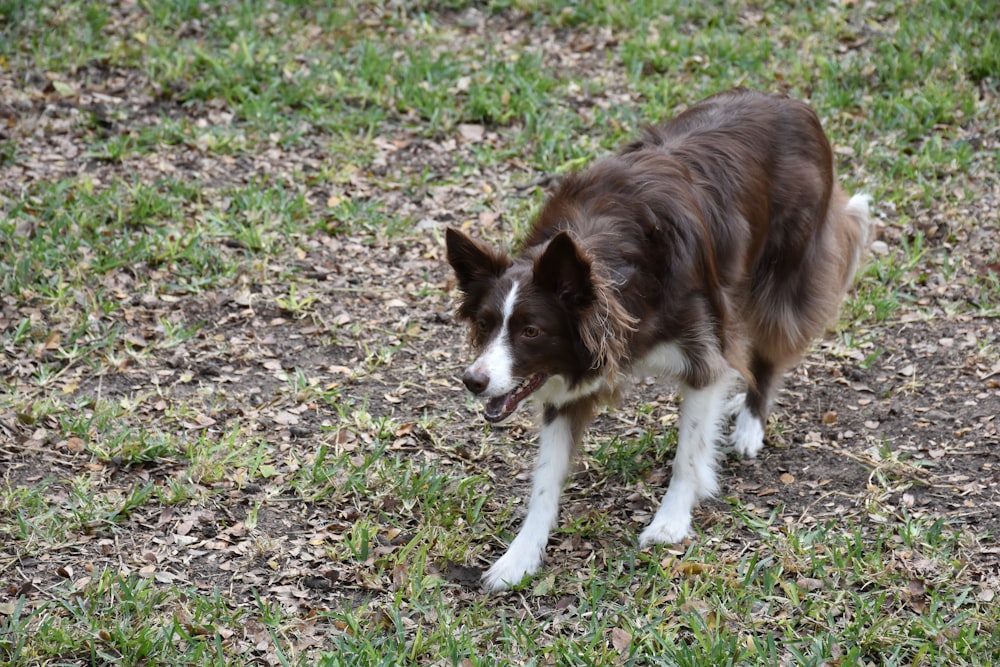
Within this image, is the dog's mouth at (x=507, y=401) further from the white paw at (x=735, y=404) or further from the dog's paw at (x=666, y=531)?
the white paw at (x=735, y=404)

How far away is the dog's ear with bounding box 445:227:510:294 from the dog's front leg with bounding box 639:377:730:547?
44.5 inches

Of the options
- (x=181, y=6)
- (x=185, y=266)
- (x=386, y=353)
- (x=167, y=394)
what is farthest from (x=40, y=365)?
(x=181, y=6)

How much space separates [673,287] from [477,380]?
3.24ft

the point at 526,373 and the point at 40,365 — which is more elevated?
the point at 526,373

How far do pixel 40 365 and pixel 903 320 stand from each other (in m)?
5.01

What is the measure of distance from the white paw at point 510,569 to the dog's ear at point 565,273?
1.17m

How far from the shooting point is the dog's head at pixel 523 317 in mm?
4207

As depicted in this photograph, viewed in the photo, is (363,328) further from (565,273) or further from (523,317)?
(565,273)

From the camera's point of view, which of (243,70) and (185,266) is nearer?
(185,266)

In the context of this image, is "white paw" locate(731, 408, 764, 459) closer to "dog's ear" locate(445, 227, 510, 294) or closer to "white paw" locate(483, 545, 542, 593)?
"white paw" locate(483, 545, 542, 593)

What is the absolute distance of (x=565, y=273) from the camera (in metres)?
4.19

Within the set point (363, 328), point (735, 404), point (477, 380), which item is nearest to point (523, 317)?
point (477, 380)

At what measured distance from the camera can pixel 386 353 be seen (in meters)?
6.18

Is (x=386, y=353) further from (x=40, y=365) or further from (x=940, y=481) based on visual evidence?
(x=940, y=481)
